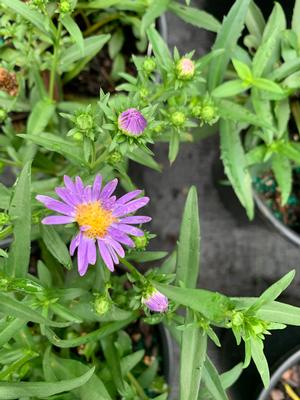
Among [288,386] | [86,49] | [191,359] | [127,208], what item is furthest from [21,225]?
[288,386]

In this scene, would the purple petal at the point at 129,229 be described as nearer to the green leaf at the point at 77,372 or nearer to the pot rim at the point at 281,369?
the green leaf at the point at 77,372

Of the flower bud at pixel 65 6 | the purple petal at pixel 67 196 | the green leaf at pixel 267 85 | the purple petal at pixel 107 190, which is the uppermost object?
the flower bud at pixel 65 6

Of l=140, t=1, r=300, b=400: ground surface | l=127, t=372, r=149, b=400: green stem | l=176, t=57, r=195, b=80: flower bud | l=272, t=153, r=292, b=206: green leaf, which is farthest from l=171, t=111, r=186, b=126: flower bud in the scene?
l=140, t=1, r=300, b=400: ground surface

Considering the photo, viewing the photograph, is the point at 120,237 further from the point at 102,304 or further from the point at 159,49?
the point at 159,49

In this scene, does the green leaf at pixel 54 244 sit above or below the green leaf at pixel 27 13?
below

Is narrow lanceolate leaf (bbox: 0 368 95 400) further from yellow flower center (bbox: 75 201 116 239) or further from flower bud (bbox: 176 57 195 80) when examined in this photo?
flower bud (bbox: 176 57 195 80)

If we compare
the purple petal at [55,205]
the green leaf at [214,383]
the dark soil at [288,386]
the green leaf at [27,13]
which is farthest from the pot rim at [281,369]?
the green leaf at [27,13]
